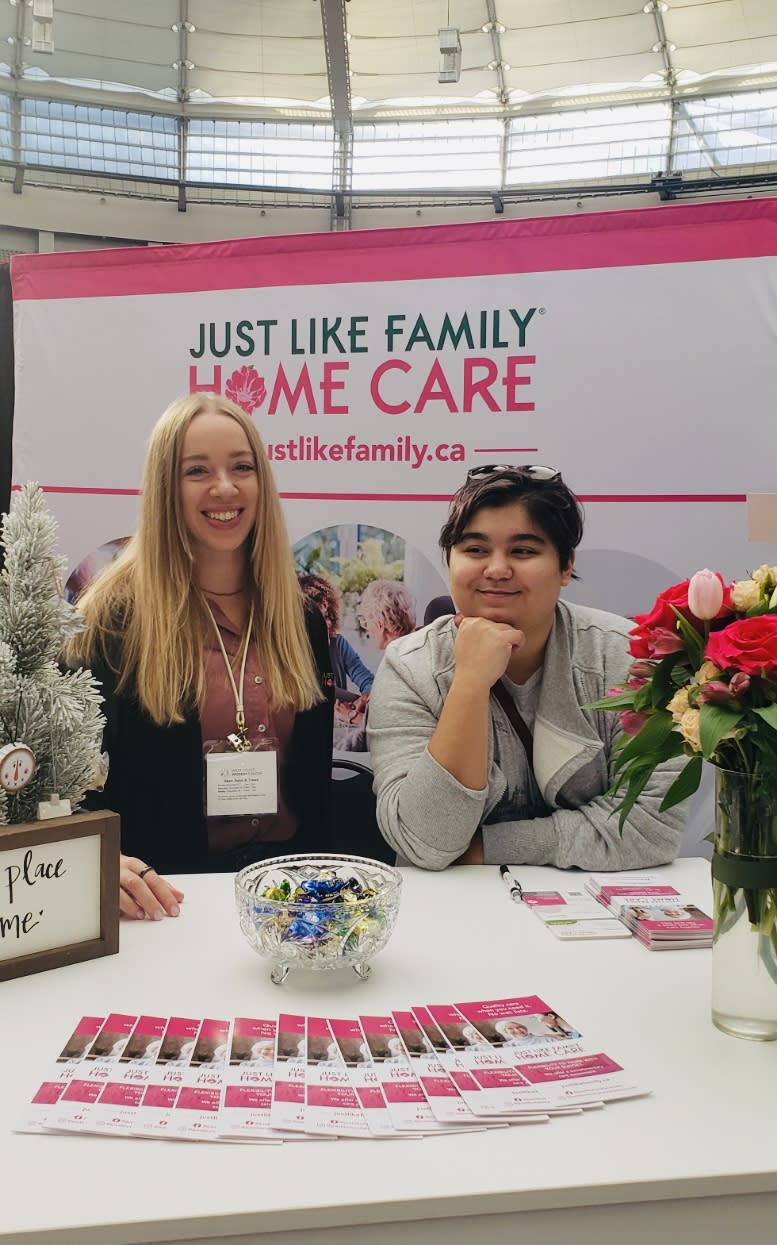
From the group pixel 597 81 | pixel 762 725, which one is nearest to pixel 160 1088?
pixel 762 725

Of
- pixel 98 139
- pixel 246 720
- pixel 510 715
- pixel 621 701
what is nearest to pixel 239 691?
pixel 246 720

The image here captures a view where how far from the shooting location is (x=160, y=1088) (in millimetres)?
1021

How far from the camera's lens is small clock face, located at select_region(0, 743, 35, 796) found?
1288 millimetres

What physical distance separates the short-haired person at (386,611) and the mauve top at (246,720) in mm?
684

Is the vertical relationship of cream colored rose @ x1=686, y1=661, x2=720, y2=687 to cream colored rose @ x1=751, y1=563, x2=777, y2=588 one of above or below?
below

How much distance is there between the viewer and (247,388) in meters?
3.08

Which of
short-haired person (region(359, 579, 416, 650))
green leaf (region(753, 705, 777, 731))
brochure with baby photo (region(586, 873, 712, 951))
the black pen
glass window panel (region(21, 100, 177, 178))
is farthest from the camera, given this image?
glass window panel (region(21, 100, 177, 178))

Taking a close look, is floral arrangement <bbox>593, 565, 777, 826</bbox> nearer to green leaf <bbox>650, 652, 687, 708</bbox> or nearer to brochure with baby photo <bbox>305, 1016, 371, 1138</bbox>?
green leaf <bbox>650, 652, 687, 708</bbox>

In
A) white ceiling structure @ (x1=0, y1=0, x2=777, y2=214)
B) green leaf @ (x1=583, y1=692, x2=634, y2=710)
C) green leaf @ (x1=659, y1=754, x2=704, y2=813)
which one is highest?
white ceiling structure @ (x1=0, y1=0, x2=777, y2=214)

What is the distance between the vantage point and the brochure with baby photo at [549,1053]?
1.03m

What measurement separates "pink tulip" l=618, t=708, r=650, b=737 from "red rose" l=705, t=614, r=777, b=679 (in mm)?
137

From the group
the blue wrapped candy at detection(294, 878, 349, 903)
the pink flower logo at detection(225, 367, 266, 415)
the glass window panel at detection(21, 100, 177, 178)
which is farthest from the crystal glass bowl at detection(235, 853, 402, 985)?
the glass window panel at detection(21, 100, 177, 178)

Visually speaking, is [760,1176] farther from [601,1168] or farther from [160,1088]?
[160,1088]

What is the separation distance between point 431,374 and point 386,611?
0.71m
